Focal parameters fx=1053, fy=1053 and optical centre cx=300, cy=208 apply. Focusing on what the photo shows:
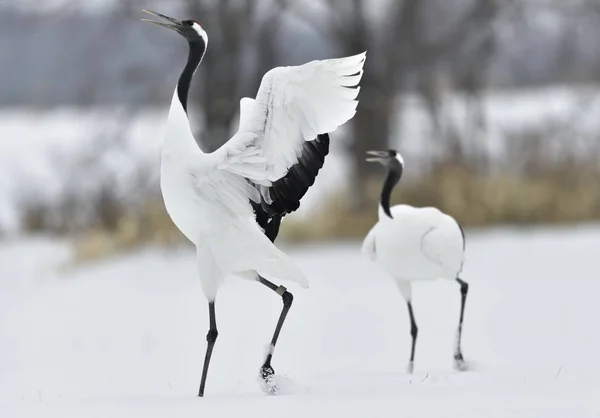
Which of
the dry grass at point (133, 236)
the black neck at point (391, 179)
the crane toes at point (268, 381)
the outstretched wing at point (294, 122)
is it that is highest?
the outstretched wing at point (294, 122)

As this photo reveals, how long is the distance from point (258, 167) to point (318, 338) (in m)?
2.89

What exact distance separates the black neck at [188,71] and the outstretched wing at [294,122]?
353 mm

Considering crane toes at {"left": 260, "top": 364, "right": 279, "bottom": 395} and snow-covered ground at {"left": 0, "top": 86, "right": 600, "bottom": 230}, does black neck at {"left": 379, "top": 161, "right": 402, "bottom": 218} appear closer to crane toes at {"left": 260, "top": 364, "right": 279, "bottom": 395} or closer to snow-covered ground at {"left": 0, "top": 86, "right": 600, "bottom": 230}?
crane toes at {"left": 260, "top": 364, "right": 279, "bottom": 395}

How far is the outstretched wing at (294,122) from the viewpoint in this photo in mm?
4359

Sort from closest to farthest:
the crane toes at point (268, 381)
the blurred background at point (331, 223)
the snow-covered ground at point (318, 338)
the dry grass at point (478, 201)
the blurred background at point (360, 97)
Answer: the snow-covered ground at point (318, 338) → the crane toes at point (268, 381) → the blurred background at point (331, 223) → the dry grass at point (478, 201) → the blurred background at point (360, 97)

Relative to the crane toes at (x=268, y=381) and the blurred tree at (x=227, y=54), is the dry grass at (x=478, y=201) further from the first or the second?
the crane toes at (x=268, y=381)

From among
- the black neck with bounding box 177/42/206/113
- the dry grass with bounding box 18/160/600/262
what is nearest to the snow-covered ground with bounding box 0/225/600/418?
the dry grass with bounding box 18/160/600/262

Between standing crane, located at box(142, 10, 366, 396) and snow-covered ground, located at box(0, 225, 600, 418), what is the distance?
0.59m

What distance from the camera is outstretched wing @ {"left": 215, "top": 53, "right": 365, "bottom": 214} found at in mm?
4359

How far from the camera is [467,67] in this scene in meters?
13.6

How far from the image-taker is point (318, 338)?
711 centimetres

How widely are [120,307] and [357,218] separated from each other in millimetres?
3867

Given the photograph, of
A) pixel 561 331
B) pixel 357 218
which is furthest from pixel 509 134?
pixel 561 331

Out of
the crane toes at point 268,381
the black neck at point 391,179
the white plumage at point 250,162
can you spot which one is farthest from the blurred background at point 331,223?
the black neck at point 391,179
